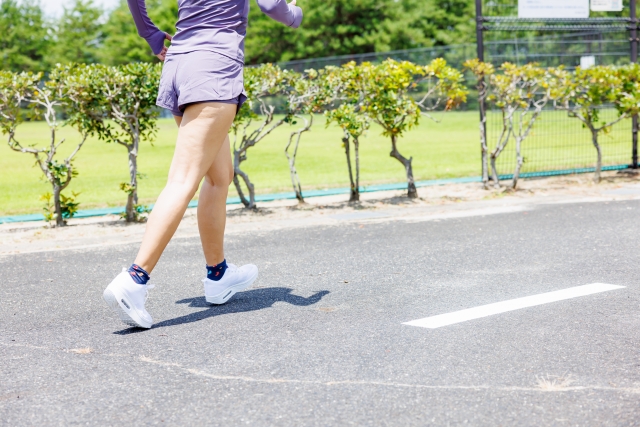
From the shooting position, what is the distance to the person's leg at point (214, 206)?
412 centimetres

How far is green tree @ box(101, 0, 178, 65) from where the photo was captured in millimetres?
52188

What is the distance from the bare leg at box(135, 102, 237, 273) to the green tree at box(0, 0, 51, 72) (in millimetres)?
55639

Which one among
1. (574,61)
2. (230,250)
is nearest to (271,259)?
(230,250)

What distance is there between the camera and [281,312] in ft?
13.1

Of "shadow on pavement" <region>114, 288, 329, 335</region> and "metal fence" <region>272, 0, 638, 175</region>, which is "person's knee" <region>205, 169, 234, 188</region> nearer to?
"shadow on pavement" <region>114, 288, 329, 335</region>

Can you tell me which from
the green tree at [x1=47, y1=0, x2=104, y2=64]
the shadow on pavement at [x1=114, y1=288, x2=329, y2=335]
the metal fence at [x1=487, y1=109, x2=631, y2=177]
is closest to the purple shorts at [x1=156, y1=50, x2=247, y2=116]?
the shadow on pavement at [x1=114, y1=288, x2=329, y2=335]

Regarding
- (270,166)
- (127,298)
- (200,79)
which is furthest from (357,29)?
(127,298)

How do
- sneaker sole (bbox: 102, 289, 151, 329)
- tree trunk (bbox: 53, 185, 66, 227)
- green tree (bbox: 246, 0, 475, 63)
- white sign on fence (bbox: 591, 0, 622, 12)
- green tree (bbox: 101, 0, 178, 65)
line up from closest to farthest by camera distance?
sneaker sole (bbox: 102, 289, 151, 329), tree trunk (bbox: 53, 185, 66, 227), white sign on fence (bbox: 591, 0, 622, 12), green tree (bbox: 246, 0, 475, 63), green tree (bbox: 101, 0, 178, 65)

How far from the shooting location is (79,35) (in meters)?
58.6

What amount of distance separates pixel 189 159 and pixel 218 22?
0.69 metres

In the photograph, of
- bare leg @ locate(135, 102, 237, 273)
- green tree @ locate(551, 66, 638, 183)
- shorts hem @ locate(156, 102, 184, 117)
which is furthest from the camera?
green tree @ locate(551, 66, 638, 183)

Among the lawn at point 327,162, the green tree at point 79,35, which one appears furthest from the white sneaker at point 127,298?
the green tree at point 79,35

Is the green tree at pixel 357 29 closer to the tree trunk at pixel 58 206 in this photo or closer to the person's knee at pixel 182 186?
the tree trunk at pixel 58 206

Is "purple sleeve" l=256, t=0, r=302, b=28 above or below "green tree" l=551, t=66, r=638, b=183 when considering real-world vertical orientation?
above
